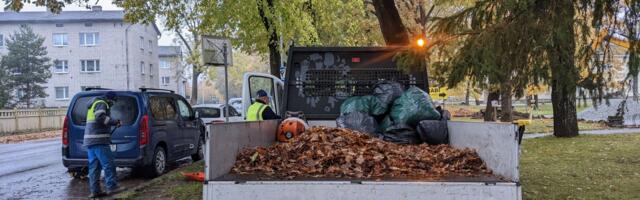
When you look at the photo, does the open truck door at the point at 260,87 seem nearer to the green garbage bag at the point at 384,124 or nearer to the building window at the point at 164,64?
the green garbage bag at the point at 384,124

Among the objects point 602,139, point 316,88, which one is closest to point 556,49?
point 316,88

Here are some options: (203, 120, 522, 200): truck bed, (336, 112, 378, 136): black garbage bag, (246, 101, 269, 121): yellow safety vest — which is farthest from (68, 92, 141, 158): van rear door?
(203, 120, 522, 200): truck bed

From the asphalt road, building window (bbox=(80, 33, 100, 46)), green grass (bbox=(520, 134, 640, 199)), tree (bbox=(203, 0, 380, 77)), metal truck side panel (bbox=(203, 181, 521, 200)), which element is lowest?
the asphalt road

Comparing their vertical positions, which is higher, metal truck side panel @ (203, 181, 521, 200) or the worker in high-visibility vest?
the worker in high-visibility vest

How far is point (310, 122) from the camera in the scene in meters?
7.12

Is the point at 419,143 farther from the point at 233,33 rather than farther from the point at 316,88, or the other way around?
the point at 233,33

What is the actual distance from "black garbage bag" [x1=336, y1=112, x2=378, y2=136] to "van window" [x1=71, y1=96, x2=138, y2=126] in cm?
461

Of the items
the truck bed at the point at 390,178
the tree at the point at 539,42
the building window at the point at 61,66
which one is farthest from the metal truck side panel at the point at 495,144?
the building window at the point at 61,66

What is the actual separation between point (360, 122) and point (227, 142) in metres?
2.09

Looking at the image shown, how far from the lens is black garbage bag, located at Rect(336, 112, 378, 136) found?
587cm

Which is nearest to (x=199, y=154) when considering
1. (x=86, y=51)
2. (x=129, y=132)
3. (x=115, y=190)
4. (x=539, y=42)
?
(x=129, y=132)

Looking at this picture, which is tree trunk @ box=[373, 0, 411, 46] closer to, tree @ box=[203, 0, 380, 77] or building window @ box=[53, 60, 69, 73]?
tree @ box=[203, 0, 380, 77]

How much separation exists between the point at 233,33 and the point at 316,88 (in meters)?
10.3

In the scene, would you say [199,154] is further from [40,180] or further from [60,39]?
[60,39]
